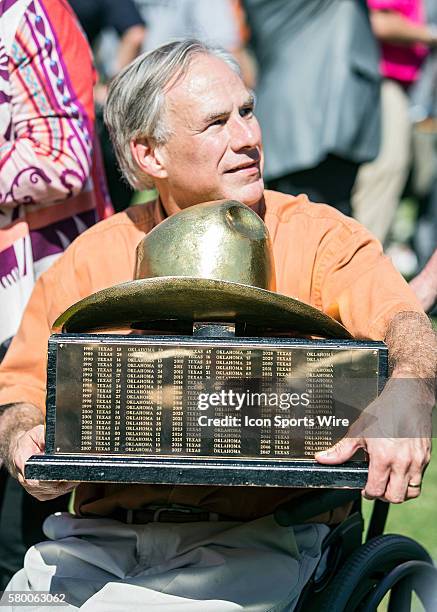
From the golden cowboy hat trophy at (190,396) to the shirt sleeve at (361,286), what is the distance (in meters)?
0.22

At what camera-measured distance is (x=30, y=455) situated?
7.85 feet

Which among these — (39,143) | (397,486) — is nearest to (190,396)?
(397,486)

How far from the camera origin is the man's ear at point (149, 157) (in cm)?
282

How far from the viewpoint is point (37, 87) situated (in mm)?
3201

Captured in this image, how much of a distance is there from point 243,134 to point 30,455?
877 millimetres

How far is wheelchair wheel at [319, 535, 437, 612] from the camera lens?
2.47 m

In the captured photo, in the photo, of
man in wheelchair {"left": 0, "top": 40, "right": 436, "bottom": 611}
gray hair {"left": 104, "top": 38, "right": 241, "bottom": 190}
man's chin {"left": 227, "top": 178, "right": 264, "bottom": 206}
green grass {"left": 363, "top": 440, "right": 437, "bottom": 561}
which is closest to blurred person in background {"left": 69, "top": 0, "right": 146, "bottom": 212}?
green grass {"left": 363, "top": 440, "right": 437, "bottom": 561}

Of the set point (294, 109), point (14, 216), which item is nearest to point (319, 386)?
point (14, 216)

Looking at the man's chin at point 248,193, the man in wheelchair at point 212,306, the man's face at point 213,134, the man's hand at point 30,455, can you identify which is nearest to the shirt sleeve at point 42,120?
the man in wheelchair at point 212,306

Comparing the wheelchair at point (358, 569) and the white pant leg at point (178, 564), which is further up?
the white pant leg at point (178, 564)

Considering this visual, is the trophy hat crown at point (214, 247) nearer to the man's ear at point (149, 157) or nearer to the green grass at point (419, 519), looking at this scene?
the man's ear at point (149, 157)

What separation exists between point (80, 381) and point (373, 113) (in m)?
3.96

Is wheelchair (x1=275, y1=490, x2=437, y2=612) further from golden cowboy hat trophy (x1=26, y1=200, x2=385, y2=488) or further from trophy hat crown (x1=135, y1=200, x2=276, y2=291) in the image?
trophy hat crown (x1=135, y1=200, x2=276, y2=291)

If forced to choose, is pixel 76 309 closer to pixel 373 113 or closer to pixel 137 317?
pixel 137 317
